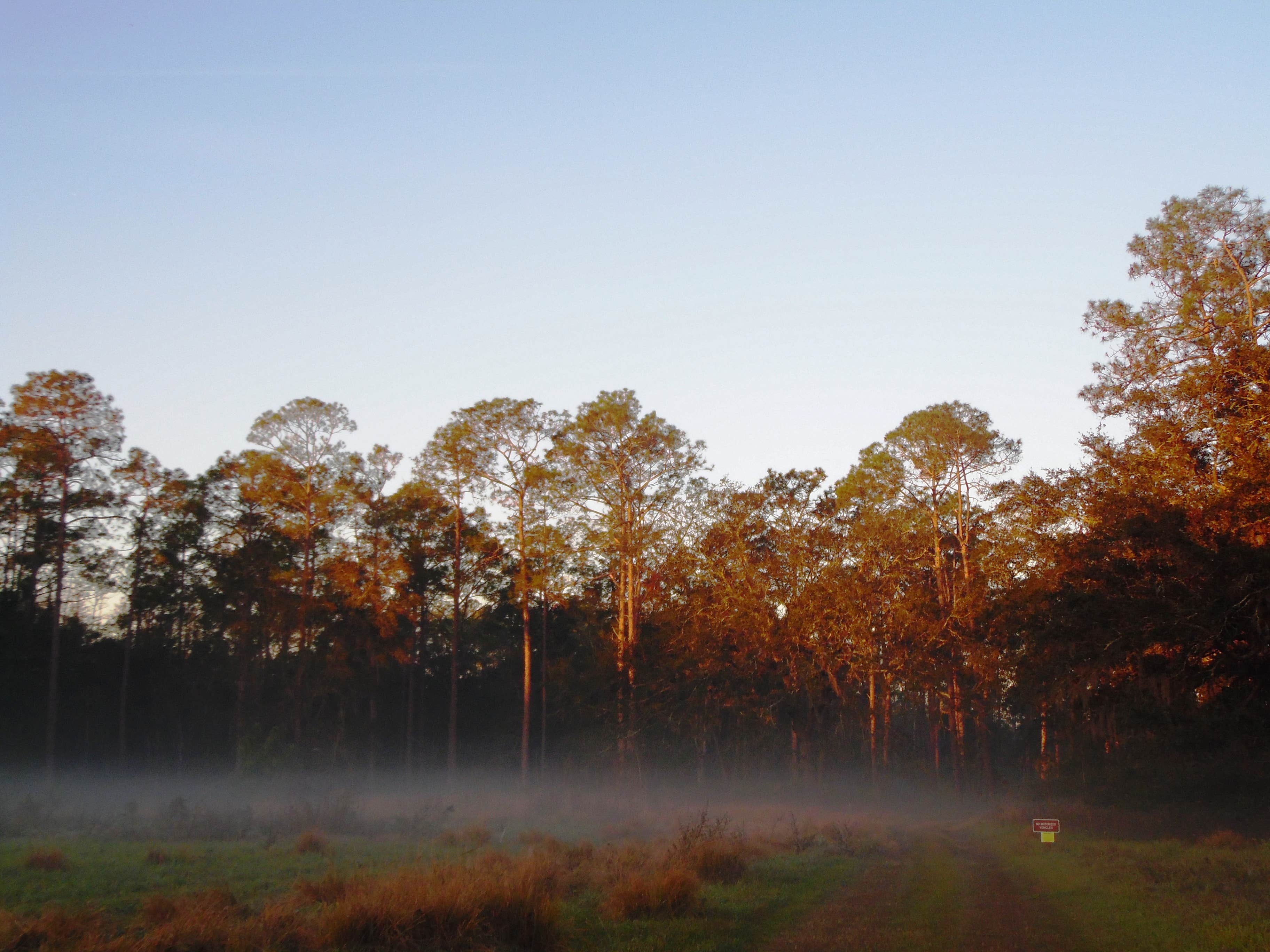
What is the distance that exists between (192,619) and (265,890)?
36768 mm

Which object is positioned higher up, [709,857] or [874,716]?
[709,857]

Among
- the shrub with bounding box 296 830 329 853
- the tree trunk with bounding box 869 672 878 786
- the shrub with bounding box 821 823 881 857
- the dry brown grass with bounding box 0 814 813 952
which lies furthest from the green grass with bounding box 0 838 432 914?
the tree trunk with bounding box 869 672 878 786

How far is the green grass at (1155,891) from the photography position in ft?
30.6

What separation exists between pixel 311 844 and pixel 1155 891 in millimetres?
14225

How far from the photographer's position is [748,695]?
1588 inches

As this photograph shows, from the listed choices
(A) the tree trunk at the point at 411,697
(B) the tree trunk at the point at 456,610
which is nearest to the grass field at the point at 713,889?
(B) the tree trunk at the point at 456,610

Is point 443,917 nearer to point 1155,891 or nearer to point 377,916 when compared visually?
point 377,916

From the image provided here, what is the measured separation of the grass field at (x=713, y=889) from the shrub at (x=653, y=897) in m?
0.03

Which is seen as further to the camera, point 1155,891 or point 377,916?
point 1155,891

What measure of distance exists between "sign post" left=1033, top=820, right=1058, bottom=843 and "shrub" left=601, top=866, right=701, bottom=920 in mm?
11455

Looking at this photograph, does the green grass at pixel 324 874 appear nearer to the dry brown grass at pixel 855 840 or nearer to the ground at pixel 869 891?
the ground at pixel 869 891

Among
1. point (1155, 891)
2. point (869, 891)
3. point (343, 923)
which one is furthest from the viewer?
point (869, 891)

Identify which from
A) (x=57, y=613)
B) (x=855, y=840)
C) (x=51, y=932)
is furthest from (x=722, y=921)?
(x=57, y=613)

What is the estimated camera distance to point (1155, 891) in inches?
501
